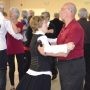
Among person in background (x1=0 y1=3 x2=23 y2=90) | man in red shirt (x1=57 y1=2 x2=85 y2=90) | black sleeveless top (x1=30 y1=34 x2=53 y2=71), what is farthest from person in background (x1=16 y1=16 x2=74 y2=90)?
person in background (x1=0 y1=3 x2=23 y2=90)

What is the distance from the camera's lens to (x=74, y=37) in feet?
10.9

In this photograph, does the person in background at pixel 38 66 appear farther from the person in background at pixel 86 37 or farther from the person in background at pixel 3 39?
the person in background at pixel 86 37

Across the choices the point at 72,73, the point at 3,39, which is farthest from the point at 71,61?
the point at 3,39

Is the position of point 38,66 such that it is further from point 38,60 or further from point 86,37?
point 86,37

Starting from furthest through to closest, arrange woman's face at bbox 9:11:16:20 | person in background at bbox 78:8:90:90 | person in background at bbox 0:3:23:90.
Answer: woman's face at bbox 9:11:16:20 < person in background at bbox 78:8:90:90 < person in background at bbox 0:3:23:90

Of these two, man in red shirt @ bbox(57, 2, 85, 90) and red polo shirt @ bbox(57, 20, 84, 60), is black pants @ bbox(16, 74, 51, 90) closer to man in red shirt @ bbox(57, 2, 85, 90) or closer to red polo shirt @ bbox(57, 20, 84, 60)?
man in red shirt @ bbox(57, 2, 85, 90)

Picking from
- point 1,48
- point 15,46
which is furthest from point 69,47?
point 15,46

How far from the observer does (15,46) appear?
17.3 feet

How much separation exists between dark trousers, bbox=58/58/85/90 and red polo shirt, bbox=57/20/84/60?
7 cm

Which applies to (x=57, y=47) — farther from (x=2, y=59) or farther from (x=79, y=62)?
(x=2, y=59)

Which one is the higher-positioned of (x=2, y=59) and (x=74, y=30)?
(x=74, y=30)

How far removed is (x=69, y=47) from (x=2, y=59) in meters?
1.34

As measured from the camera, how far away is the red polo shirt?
11.0 feet

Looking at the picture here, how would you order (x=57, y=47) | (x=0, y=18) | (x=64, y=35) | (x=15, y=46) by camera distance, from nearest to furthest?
(x=57, y=47), (x=64, y=35), (x=0, y=18), (x=15, y=46)
